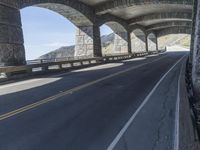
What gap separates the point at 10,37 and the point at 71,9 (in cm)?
1660

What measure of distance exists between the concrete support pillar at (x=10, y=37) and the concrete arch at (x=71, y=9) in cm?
338

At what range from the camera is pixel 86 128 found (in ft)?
31.6

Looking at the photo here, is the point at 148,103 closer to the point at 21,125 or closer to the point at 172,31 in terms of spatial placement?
the point at 21,125

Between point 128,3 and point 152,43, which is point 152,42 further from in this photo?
point 128,3

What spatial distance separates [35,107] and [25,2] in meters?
20.9

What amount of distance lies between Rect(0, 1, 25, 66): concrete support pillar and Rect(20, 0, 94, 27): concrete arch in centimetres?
338

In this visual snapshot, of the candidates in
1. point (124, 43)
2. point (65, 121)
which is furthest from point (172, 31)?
point (65, 121)

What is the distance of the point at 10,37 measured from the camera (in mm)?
27641

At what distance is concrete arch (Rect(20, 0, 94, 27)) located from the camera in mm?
36397

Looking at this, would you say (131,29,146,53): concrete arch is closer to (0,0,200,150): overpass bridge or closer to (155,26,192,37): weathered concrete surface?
(155,26,192,37): weathered concrete surface

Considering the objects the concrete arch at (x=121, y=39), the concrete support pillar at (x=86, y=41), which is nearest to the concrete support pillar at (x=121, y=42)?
the concrete arch at (x=121, y=39)

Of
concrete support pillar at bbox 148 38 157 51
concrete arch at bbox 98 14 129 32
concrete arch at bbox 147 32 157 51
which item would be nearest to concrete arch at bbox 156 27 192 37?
concrete arch at bbox 147 32 157 51

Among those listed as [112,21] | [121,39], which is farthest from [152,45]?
[112,21]

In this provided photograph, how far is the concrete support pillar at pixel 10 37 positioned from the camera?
26609 mm
